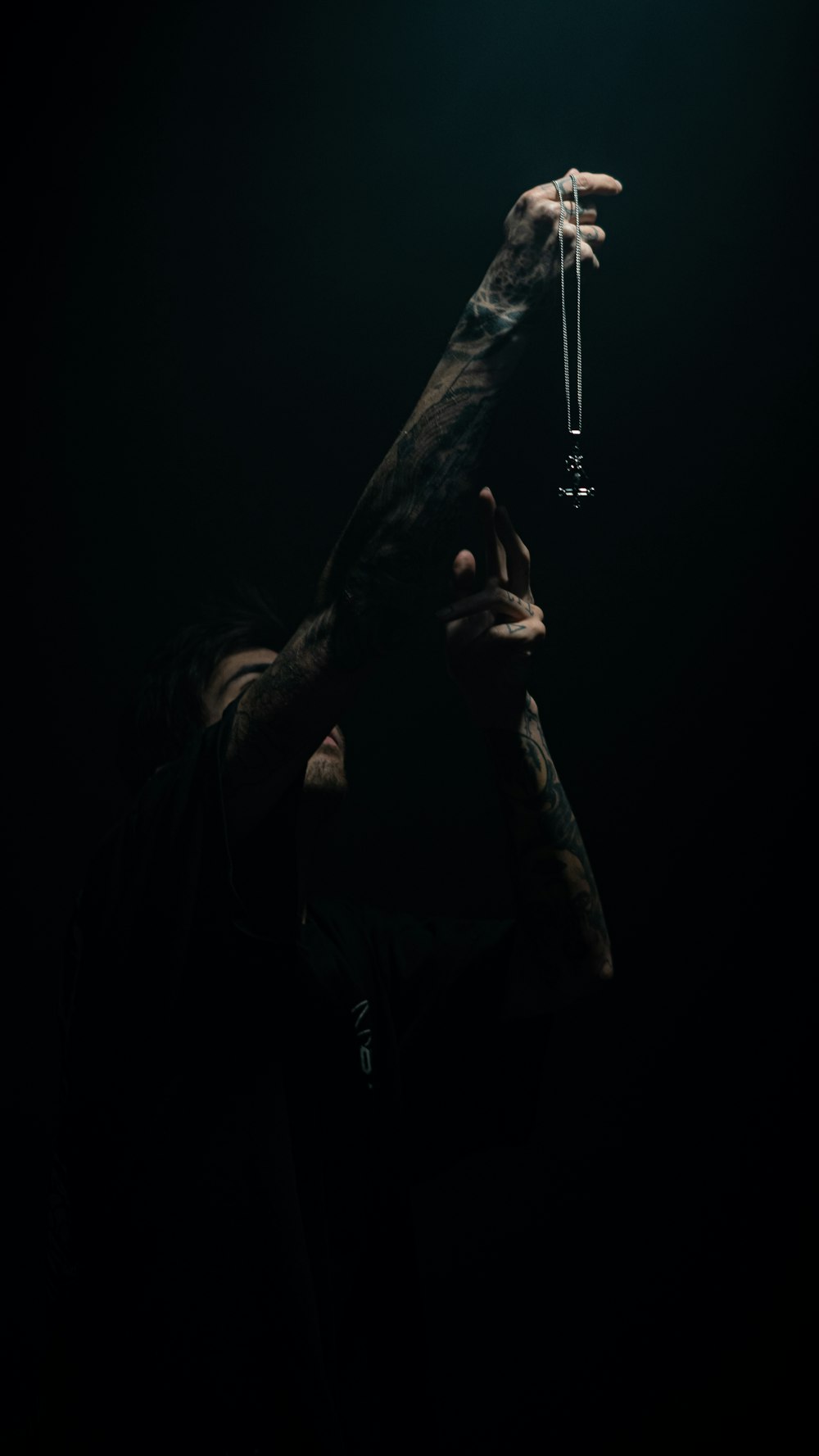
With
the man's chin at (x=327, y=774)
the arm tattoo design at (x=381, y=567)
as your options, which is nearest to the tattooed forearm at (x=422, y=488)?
Answer: the arm tattoo design at (x=381, y=567)

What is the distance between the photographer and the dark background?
1276 mm

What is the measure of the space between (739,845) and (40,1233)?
0.89 m

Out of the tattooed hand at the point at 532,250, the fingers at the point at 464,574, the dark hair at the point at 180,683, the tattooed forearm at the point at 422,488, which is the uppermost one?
Result: the tattooed hand at the point at 532,250

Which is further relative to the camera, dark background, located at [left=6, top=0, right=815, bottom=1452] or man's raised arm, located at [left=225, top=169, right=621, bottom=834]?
dark background, located at [left=6, top=0, right=815, bottom=1452]

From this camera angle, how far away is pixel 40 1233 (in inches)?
51.2

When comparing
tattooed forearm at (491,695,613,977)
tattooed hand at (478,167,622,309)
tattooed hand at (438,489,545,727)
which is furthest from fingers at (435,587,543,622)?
tattooed hand at (478,167,622,309)

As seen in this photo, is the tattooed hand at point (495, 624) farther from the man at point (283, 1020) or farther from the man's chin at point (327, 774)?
the man's chin at point (327, 774)

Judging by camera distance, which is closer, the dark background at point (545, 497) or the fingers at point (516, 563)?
the fingers at point (516, 563)

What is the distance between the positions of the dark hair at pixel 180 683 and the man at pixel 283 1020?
0.03 meters

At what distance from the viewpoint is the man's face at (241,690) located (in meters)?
1.17

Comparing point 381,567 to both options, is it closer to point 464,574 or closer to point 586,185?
point 464,574

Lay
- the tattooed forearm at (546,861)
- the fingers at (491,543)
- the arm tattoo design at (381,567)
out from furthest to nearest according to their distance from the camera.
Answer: the tattooed forearm at (546,861) < the fingers at (491,543) < the arm tattoo design at (381,567)

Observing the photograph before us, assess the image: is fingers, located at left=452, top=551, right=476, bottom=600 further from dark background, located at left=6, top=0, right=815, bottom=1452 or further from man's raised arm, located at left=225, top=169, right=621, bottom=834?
dark background, located at left=6, top=0, right=815, bottom=1452

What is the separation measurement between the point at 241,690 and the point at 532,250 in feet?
1.61
